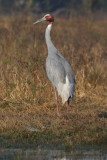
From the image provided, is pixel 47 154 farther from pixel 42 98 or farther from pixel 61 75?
pixel 42 98

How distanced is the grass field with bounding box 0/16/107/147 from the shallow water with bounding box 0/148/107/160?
319 millimetres

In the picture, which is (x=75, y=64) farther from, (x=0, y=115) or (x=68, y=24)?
(x=68, y=24)

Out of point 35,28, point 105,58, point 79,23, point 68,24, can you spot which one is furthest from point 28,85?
point 68,24

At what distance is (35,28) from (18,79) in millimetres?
1967

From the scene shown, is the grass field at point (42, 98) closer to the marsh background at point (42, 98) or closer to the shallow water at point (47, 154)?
the marsh background at point (42, 98)

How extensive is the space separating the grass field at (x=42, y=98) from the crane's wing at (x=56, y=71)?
0.60 metres

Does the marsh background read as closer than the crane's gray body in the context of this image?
Yes

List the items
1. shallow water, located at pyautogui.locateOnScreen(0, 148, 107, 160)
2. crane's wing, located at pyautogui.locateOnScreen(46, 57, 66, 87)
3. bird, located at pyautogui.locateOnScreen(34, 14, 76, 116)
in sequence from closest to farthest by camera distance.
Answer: shallow water, located at pyautogui.locateOnScreen(0, 148, 107, 160)
bird, located at pyautogui.locateOnScreen(34, 14, 76, 116)
crane's wing, located at pyautogui.locateOnScreen(46, 57, 66, 87)

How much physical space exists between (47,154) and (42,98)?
122 inches

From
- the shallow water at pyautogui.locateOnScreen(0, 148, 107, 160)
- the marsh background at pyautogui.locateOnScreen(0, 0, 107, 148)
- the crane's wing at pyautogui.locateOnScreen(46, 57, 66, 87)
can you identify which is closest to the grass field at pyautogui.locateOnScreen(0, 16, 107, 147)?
the marsh background at pyautogui.locateOnScreen(0, 0, 107, 148)

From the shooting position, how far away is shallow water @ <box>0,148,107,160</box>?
506cm

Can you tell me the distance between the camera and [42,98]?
27.2 feet

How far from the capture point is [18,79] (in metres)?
8.52

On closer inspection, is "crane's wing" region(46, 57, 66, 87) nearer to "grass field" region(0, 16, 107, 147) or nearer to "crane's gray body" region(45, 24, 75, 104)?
"crane's gray body" region(45, 24, 75, 104)
